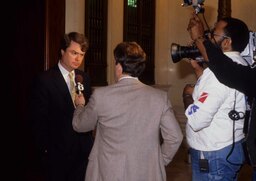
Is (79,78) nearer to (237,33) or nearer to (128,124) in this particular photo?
(128,124)

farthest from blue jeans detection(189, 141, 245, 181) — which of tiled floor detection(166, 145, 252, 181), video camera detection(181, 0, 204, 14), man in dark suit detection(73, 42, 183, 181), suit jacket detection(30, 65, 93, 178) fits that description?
tiled floor detection(166, 145, 252, 181)

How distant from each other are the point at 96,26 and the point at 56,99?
3.87m

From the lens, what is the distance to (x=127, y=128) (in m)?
2.45

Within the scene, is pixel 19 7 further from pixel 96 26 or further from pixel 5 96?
pixel 96 26

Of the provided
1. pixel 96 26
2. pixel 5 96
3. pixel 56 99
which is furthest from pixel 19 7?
pixel 96 26

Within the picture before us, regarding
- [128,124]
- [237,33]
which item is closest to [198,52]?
[237,33]

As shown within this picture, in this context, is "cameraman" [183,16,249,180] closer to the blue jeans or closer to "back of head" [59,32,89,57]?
the blue jeans

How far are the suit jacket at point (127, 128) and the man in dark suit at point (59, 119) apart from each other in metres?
0.71

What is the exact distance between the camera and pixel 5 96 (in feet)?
12.8

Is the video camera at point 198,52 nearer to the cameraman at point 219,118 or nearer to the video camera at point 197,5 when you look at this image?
the cameraman at point 219,118

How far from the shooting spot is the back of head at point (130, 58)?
250 centimetres

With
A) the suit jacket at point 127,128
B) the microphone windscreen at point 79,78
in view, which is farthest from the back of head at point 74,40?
the suit jacket at point 127,128

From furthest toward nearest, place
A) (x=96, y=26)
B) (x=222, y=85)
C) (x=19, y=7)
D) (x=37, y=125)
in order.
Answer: (x=96, y=26) < (x=19, y=7) < (x=37, y=125) < (x=222, y=85)

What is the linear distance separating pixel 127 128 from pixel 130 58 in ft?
1.26
